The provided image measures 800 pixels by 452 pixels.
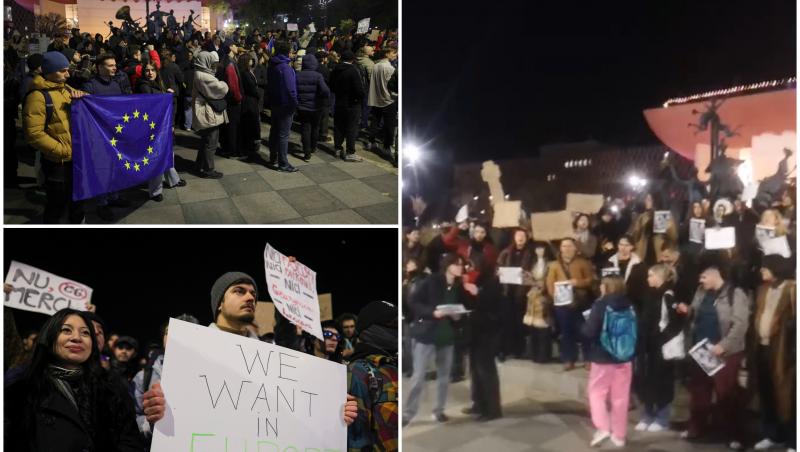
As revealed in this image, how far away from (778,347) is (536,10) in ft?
4.72

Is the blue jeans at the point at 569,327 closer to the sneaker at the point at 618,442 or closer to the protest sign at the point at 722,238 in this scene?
the sneaker at the point at 618,442

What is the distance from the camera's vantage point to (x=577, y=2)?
90.9 inches

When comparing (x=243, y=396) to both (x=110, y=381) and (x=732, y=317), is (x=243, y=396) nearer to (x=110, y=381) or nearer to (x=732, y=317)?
(x=110, y=381)

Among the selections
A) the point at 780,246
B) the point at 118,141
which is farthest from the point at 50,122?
the point at 780,246

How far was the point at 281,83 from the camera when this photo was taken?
2840mm

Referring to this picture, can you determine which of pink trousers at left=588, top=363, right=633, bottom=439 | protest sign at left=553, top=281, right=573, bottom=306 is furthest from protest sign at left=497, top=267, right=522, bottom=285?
pink trousers at left=588, top=363, right=633, bottom=439

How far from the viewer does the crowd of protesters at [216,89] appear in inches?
74.0

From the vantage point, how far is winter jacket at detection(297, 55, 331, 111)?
2898mm

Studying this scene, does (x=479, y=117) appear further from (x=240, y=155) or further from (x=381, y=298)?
(x=240, y=155)

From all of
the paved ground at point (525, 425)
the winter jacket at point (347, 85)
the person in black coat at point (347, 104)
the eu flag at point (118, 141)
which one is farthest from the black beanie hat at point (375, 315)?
the winter jacket at point (347, 85)

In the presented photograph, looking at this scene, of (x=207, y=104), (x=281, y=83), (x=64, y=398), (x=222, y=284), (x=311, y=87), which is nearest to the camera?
(x=64, y=398)

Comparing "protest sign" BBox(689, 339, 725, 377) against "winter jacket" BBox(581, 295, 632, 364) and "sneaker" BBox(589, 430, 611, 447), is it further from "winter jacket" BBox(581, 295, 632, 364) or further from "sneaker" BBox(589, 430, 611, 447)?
"sneaker" BBox(589, 430, 611, 447)

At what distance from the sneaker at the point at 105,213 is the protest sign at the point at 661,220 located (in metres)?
1.79

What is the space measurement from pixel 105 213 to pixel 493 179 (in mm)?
1246
